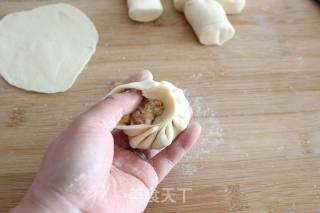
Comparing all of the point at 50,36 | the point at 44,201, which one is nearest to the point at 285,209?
the point at 44,201

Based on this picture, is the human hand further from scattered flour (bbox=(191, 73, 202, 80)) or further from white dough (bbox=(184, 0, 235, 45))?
white dough (bbox=(184, 0, 235, 45))

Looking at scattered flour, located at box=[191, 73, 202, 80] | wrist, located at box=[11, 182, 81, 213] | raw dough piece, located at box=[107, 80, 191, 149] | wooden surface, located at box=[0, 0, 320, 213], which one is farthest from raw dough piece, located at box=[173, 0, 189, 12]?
wrist, located at box=[11, 182, 81, 213]

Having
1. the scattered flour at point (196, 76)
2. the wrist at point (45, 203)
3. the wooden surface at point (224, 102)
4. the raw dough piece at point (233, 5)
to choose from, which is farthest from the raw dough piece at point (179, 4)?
the wrist at point (45, 203)

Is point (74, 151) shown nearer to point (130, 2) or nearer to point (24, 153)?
point (24, 153)

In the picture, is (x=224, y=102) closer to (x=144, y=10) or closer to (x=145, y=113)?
(x=145, y=113)

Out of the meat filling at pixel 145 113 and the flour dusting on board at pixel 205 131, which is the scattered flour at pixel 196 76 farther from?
the meat filling at pixel 145 113
